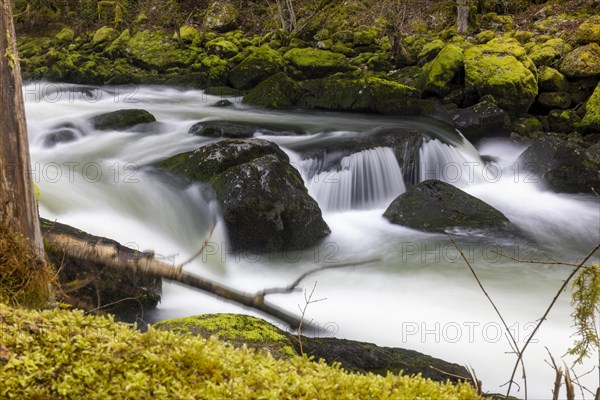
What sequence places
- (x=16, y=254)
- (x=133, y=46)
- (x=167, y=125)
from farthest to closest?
(x=133, y=46) → (x=167, y=125) → (x=16, y=254)

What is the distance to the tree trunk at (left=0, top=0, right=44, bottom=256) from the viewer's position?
2.70 m

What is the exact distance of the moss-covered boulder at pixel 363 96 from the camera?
13.8m

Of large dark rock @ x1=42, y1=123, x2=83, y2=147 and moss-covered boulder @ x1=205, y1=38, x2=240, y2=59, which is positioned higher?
moss-covered boulder @ x1=205, y1=38, x2=240, y2=59

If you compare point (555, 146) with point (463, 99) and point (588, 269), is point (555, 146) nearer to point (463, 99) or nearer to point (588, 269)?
point (463, 99)

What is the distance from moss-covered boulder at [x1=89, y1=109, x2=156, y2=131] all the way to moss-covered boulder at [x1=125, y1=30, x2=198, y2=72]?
7.41m

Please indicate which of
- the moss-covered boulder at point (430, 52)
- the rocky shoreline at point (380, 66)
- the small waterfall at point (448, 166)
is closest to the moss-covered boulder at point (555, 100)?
the rocky shoreline at point (380, 66)

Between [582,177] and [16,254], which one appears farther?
[582,177]

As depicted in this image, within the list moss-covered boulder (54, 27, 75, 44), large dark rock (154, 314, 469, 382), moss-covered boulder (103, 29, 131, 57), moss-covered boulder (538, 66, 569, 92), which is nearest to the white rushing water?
large dark rock (154, 314, 469, 382)

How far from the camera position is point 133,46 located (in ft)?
66.8

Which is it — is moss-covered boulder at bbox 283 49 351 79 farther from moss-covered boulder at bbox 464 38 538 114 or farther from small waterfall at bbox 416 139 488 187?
small waterfall at bbox 416 139 488 187

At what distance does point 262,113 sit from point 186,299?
857 centimetres

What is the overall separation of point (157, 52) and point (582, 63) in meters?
14.2

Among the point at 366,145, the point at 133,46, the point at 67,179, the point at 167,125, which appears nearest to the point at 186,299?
the point at 67,179

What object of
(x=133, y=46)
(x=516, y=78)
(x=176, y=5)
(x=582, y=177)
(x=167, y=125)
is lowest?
(x=582, y=177)
